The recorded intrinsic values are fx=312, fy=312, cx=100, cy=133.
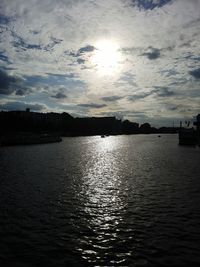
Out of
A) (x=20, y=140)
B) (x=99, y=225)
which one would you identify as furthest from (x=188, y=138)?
(x=99, y=225)

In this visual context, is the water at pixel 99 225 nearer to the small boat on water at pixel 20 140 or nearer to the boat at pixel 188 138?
the small boat on water at pixel 20 140

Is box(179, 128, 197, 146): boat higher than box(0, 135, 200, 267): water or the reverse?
higher

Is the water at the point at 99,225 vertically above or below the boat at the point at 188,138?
below

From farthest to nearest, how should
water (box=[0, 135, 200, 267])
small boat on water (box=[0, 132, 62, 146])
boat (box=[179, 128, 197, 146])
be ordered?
1. boat (box=[179, 128, 197, 146])
2. small boat on water (box=[0, 132, 62, 146])
3. water (box=[0, 135, 200, 267])

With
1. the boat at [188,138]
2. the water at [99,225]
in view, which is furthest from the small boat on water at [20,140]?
the water at [99,225]

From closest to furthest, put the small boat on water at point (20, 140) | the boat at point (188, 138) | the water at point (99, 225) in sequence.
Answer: the water at point (99, 225), the small boat on water at point (20, 140), the boat at point (188, 138)

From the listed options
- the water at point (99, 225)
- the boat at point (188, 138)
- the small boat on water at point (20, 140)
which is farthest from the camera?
the boat at point (188, 138)

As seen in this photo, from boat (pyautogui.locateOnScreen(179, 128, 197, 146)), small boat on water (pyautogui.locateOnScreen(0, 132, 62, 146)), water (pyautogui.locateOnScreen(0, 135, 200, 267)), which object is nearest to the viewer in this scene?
water (pyautogui.locateOnScreen(0, 135, 200, 267))

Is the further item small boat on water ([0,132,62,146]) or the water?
small boat on water ([0,132,62,146])

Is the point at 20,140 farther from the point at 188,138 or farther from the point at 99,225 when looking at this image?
the point at 99,225

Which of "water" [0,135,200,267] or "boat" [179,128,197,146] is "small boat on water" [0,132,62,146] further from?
"water" [0,135,200,267]

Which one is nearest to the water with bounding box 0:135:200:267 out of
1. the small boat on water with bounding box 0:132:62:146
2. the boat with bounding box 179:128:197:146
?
the small boat on water with bounding box 0:132:62:146

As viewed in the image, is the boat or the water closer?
the water

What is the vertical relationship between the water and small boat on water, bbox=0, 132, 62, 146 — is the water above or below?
below
